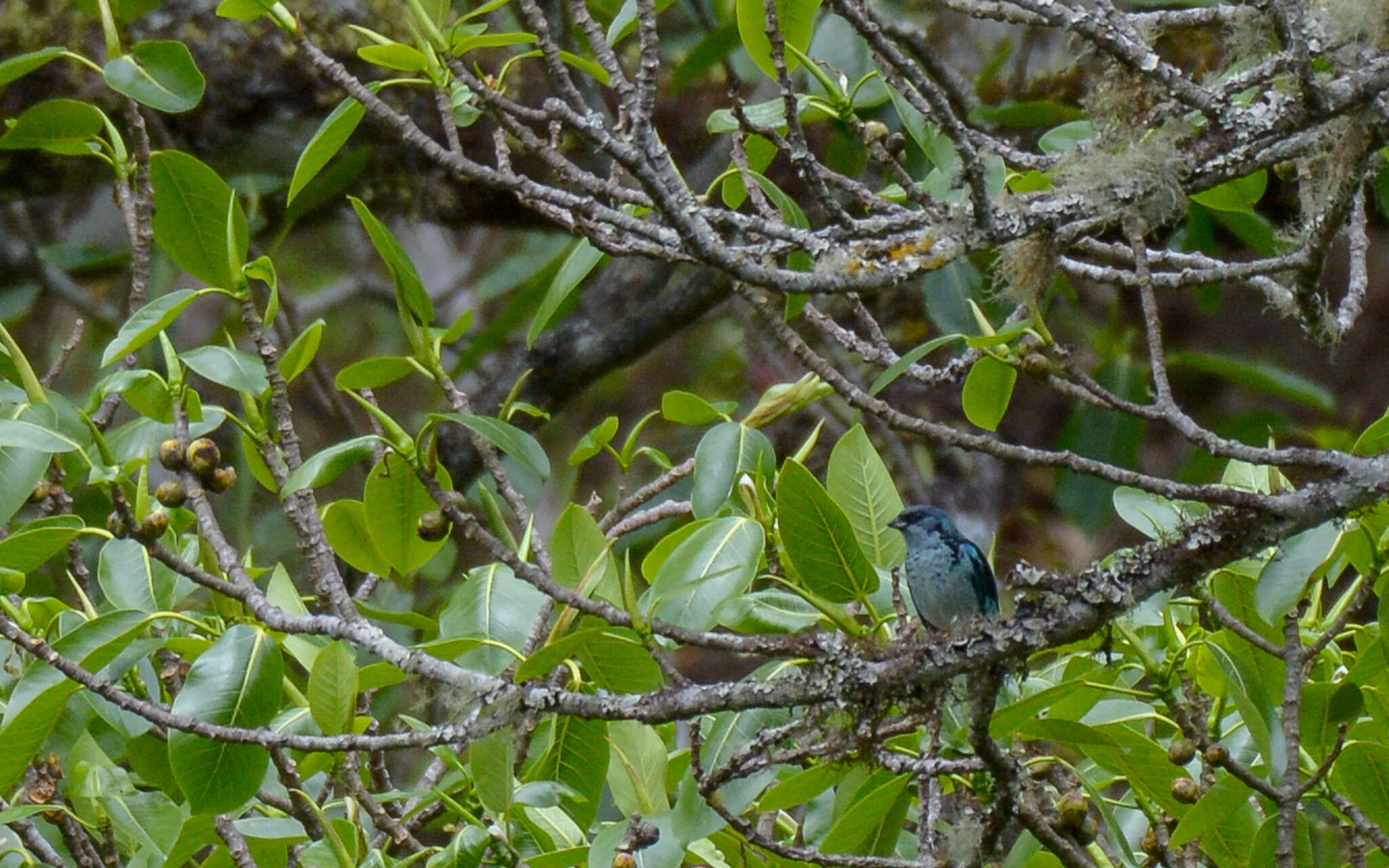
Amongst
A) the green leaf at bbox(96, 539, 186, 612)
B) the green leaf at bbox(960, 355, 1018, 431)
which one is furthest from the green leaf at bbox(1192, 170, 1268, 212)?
the green leaf at bbox(96, 539, 186, 612)

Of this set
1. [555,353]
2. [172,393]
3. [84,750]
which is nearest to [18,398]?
[172,393]

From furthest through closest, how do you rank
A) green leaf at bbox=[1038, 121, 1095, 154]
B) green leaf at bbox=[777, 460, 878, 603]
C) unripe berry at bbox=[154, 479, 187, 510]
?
green leaf at bbox=[1038, 121, 1095, 154], unripe berry at bbox=[154, 479, 187, 510], green leaf at bbox=[777, 460, 878, 603]

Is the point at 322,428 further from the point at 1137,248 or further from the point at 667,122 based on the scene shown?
the point at 1137,248

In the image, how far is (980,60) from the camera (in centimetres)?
401

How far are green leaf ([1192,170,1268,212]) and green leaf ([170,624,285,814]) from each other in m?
1.30

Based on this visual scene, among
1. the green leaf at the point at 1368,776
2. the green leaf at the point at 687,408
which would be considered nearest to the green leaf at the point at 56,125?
the green leaf at the point at 687,408

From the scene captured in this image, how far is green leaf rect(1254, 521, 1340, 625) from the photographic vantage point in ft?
4.42

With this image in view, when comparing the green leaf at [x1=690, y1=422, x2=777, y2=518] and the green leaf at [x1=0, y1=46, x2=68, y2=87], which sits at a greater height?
the green leaf at [x1=0, y1=46, x2=68, y2=87]

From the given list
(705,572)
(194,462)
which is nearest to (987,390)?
(705,572)

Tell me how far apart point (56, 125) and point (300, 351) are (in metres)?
0.50

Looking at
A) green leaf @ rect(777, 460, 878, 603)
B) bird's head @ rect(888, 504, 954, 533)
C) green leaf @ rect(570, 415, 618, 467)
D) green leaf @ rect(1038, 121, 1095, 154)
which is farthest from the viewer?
bird's head @ rect(888, 504, 954, 533)

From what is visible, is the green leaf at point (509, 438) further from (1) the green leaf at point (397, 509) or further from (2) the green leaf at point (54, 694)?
(2) the green leaf at point (54, 694)

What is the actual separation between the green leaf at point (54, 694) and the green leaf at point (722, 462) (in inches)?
22.9

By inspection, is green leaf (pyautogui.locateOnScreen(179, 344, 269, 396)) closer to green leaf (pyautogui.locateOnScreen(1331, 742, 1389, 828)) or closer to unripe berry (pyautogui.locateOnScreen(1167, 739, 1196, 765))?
unripe berry (pyautogui.locateOnScreen(1167, 739, 1196, 765))
